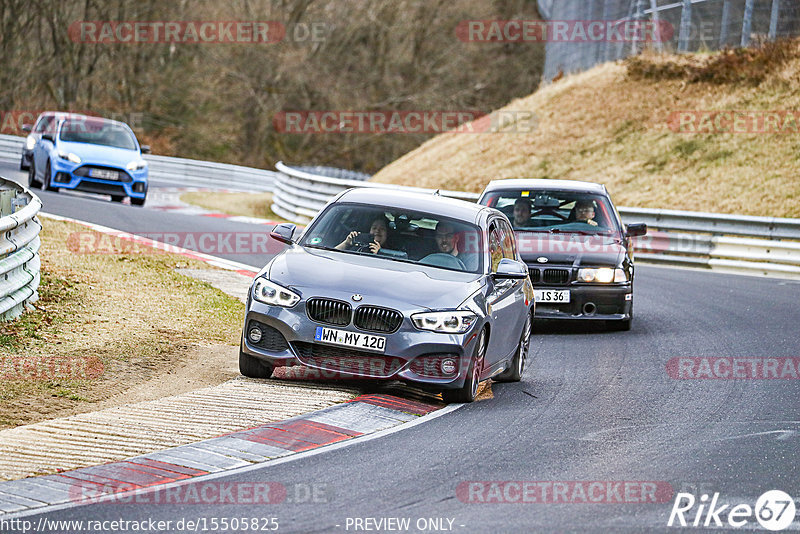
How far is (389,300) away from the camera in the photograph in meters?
9.03

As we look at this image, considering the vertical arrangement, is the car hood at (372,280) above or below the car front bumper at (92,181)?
above

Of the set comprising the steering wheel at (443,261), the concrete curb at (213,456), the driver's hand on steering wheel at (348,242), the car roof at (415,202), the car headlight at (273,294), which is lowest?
the concrete curb at (213,456)

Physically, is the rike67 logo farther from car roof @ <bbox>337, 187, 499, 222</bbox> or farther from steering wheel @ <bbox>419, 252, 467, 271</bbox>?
car roof @ <bbox>337, 187, 499, 222</bbox>

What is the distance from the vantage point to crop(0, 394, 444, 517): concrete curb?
6137 millimetres

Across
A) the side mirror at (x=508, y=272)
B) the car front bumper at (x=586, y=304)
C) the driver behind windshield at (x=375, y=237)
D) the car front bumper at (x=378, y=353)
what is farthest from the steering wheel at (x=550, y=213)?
the car front bumper at (x=378, y=353)

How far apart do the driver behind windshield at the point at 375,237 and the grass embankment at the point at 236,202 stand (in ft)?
68.5

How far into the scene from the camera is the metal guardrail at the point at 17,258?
10.7 meters

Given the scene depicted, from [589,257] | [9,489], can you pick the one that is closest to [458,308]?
[9,489]

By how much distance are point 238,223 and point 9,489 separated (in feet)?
63.8

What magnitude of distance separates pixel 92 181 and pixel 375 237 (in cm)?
1678

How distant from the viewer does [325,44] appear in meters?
56.8

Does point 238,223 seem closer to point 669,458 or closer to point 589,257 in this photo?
point 589,257

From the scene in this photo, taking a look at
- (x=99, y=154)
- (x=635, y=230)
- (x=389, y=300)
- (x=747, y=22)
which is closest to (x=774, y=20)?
(x=747, y=22)

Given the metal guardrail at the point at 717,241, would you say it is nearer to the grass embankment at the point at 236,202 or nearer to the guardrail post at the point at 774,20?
the grass embankment at the point at 236,202
